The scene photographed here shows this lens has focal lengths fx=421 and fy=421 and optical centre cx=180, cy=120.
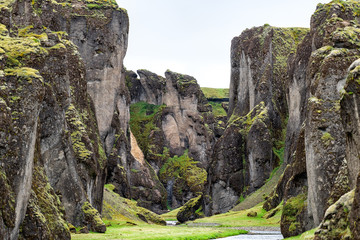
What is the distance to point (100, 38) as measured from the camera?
11544 cm

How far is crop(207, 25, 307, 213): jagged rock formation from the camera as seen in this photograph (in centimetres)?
12812

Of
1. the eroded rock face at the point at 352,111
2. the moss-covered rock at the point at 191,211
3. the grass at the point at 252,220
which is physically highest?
the eroded rock face at the point at 352,111

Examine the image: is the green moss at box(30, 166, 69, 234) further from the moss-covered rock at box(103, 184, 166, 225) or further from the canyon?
the moss-covered rock at box(103, 184, 166, 225)

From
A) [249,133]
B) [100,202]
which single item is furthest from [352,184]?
[249,133]

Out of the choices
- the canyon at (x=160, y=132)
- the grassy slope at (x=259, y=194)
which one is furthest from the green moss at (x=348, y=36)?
the grassy slope at (x=259, y=194)

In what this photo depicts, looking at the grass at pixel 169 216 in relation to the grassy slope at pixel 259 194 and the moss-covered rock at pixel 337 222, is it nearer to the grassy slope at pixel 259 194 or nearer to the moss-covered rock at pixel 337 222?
the grassy slope at pixel 259 194

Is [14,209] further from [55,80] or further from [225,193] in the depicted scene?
[225,193]

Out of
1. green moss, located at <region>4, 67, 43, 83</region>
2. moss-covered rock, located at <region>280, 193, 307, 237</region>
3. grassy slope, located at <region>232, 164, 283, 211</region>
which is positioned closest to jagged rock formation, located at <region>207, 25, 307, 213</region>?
grassy slope, located at <region>232, 164, 283, 211</region>

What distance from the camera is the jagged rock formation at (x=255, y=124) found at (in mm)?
128125

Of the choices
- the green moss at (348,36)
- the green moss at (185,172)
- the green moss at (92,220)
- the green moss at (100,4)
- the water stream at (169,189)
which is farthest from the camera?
the water stream at (169,189)

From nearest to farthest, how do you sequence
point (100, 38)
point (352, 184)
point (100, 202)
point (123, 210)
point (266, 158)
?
1. point (352, 184)
2. point (100, 202)
3. point (123, 210)
4. point (100, 38)
5. point (266, 158)

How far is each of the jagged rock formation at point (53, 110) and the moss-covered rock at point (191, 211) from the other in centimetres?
3348

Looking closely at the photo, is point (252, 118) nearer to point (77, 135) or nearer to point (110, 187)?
point (110, 187)

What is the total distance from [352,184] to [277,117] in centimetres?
10973
